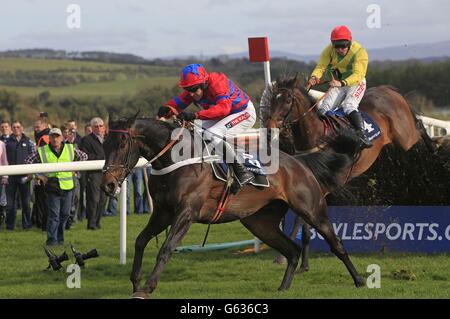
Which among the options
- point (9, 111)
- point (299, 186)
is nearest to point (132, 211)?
point (299, 186)

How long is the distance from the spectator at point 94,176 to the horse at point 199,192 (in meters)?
5.13

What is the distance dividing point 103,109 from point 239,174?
85.2 feet

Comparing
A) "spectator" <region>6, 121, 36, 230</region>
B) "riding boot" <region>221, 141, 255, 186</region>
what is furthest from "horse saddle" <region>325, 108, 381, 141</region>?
"spectator" <region>6, 121, 36, 230</region>

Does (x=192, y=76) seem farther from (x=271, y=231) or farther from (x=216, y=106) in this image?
(x=271, y=231)

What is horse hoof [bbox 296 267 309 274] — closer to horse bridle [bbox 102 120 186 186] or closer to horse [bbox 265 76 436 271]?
horse [bbox 265 76 436 271]

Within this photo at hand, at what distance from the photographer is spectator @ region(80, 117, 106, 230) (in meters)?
12.9

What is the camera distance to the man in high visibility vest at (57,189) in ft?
36.3

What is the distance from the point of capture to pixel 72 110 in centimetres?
3381

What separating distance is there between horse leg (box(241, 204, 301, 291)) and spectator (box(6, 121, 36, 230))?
A: 19.3ft

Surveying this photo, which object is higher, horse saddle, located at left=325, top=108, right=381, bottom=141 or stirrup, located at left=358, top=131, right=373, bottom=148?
horse saddle, located at left=325, top=108, right=381, bottom=141

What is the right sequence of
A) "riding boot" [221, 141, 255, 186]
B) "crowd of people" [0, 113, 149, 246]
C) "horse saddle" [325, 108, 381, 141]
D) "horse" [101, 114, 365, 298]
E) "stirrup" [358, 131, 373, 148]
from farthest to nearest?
1. "crowd of people" [0, 113, 149, 246]
2. "horse saddle" [325, 108, 381, 141]
3. "stirrup" [358, 131, 373, 148]
4. "riding boot" [221, 141, 255, 186]
5. "horse" [101, 114, 365, 298]

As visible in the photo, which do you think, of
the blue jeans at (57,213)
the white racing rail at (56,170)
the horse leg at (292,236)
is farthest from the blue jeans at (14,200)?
the horse leg at (292,236)

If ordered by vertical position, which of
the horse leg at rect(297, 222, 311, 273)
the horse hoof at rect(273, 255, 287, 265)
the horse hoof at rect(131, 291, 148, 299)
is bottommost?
the horse hoof at rect(273, 255, 287, 265)
